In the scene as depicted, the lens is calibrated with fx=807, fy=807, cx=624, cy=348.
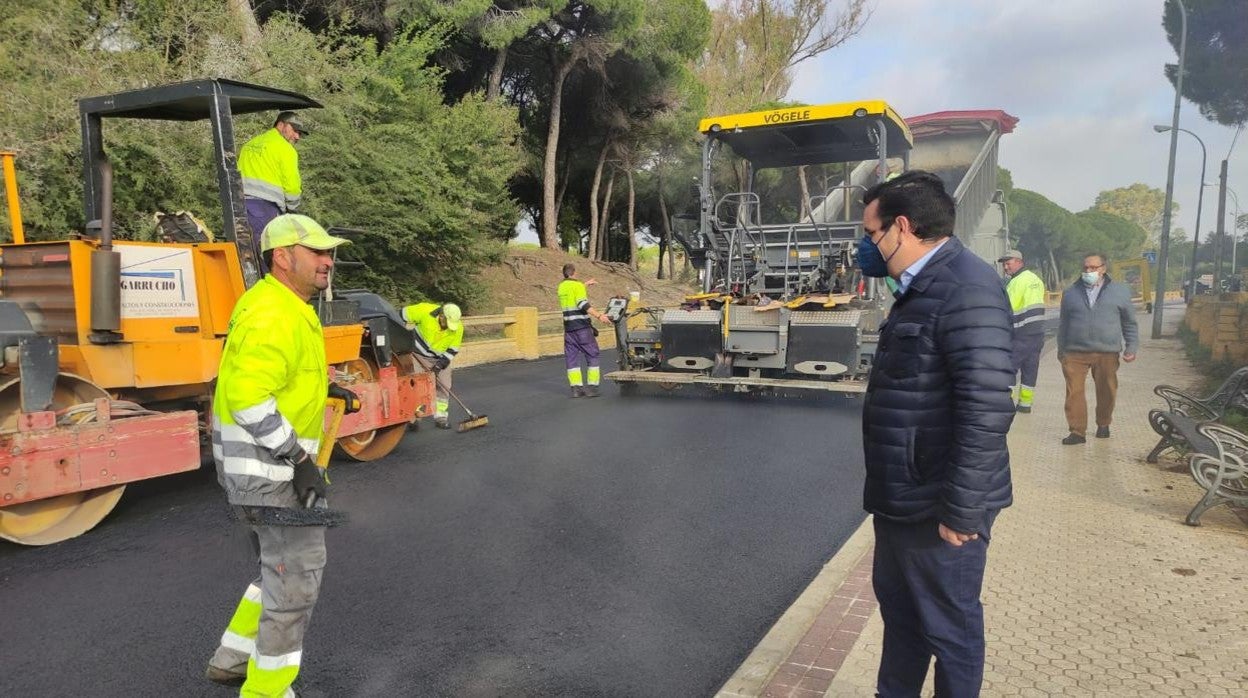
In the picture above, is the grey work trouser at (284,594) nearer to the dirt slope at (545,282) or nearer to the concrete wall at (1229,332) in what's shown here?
the concrete wall at (1229,332)

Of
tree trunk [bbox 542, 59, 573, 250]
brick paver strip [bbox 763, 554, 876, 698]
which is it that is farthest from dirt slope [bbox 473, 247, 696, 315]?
brick paver strip [bbox 763, 554, 876, 698]

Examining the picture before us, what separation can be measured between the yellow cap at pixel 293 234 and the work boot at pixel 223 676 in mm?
1505

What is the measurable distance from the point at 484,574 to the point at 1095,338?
5.67m

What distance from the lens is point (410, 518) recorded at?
16.8ft

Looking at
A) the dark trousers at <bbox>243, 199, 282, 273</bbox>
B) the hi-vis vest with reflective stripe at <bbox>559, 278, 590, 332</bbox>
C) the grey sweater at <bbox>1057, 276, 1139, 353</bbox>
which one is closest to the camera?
the dark trousers at <bbox>243, 199, 282, 273</bbox>

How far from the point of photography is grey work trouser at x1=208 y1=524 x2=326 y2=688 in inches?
103

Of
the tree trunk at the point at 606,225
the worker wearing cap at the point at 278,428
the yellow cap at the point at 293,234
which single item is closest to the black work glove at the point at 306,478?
the worker wearing cap at the point at 278,428

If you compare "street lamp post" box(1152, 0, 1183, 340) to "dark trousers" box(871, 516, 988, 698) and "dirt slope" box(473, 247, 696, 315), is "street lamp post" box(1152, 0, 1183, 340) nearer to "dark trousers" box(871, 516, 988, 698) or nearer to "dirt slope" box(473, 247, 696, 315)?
"dirt slope" box(473, 247, 696, 315)

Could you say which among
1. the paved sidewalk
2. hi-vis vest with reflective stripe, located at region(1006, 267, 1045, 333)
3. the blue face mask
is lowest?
the paved sidewalk

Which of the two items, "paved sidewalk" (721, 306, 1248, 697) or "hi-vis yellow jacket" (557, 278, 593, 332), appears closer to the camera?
"paved sidewalk" (721, 306, 1248, 697)

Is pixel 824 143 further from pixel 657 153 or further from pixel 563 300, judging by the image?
pixel 657 153

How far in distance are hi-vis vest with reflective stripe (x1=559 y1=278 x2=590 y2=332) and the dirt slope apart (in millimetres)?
8364

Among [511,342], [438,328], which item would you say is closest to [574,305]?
[438,328]

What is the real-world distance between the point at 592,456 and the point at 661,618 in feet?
10.3
